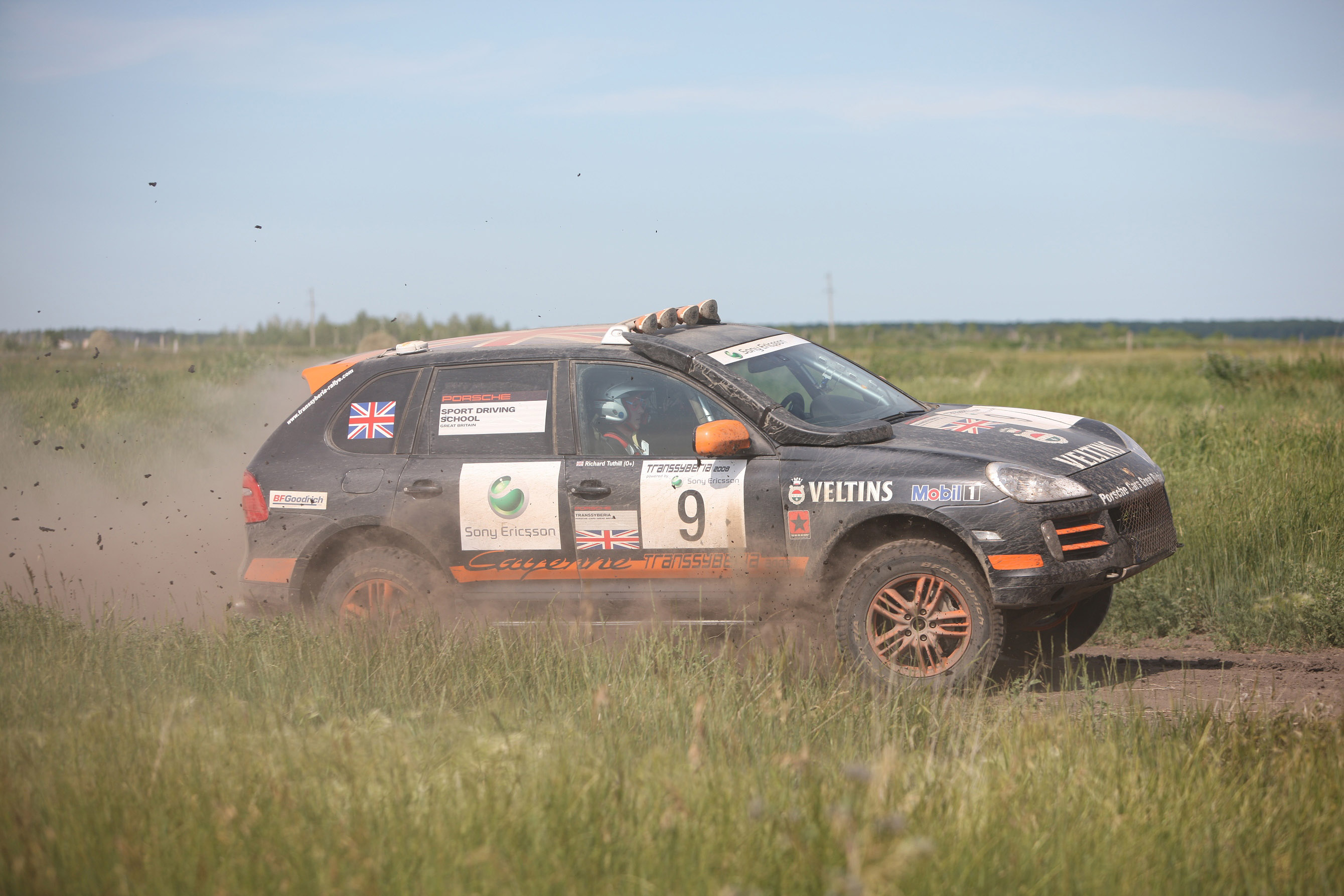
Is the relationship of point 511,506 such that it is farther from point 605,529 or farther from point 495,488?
point 605,529

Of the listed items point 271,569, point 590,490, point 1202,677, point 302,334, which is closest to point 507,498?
point 590,490

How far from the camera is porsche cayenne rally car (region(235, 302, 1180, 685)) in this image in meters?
5.23

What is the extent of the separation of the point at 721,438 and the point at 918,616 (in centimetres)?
130

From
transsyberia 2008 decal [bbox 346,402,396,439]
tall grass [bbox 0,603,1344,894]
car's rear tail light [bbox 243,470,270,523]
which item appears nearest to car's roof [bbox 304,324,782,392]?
transsyberia 2008 decal [bbox 346,402,396,439]

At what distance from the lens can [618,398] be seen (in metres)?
5.90

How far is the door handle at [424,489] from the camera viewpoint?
591 cm

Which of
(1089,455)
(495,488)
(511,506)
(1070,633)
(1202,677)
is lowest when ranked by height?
(1202,677)

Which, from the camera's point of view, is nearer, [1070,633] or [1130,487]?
[1130,487]

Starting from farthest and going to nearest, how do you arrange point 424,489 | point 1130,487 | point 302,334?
point 302,334 → point 424,489 → point 1130,487

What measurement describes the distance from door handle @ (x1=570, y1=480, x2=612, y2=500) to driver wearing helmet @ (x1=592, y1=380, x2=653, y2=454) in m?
0.20

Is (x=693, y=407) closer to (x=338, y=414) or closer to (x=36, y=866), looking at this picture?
(x=338, y=414)

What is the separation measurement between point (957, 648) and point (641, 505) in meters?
1.73

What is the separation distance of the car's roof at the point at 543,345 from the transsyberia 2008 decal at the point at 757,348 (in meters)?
→ 0.04

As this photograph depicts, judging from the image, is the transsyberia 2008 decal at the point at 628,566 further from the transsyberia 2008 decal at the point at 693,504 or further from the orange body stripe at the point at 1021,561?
the orange body stripe at the point at 1021,561
